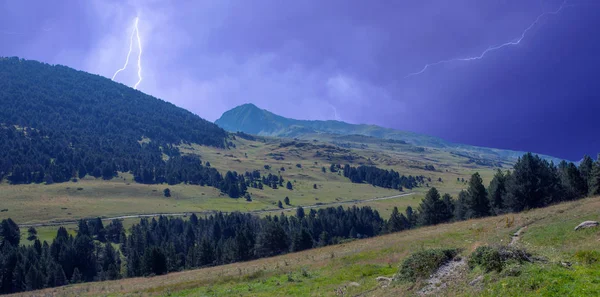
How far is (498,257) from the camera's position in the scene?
50.3 ft

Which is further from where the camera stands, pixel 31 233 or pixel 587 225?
pixel 31 233

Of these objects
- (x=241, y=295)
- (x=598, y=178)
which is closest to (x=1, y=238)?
(x=241, y=295)

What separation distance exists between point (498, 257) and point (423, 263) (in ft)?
13.3

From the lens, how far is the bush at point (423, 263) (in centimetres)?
1817

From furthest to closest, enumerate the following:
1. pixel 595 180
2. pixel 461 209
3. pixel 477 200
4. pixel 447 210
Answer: pixel 447 210, pixel 461 209, pixel 477 200, pixel 595 180

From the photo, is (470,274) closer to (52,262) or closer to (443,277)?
(443,277)

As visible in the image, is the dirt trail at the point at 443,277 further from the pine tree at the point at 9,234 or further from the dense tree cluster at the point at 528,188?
the pine tree at the point at 9,234

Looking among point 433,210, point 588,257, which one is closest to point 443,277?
point 588,257

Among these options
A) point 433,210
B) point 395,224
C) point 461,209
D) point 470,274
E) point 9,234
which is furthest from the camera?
point 9,234

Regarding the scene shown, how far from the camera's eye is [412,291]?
16.9m

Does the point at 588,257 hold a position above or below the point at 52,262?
above

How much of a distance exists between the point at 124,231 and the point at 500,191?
139817 millimetres

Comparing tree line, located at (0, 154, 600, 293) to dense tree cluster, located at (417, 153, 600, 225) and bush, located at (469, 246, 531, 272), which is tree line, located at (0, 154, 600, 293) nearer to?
dense tree cluster, located at (417, 153, 600, 225)

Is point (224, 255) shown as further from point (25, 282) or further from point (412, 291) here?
point (412, 291)
